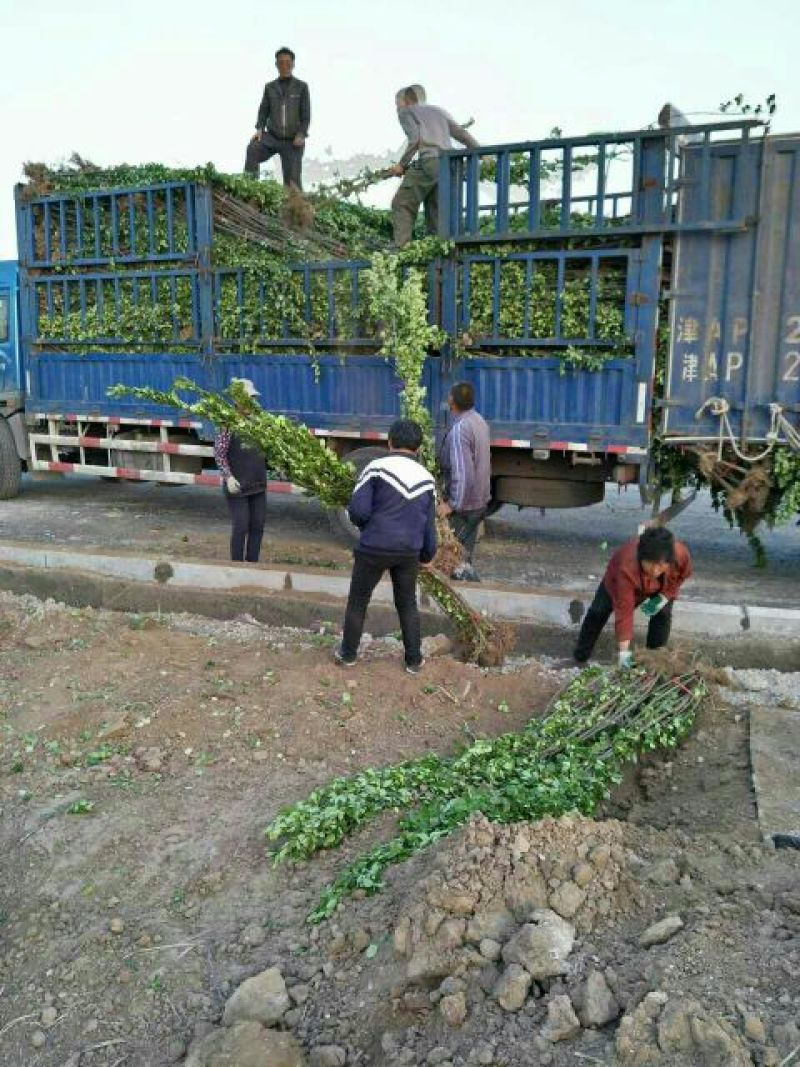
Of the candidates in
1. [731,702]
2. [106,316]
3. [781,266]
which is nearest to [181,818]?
[731,702]

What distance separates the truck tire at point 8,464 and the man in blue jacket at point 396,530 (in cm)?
769

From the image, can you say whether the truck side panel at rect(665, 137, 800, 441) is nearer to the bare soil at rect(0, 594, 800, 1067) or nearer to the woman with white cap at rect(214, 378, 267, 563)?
the bare soil at rect(0, 594, 800, 1067)

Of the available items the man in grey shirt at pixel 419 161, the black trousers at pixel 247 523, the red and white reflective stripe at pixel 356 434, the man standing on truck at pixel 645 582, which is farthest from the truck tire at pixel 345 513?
the man standing on truck at pixel 645 582

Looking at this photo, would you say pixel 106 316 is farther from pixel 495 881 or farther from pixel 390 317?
pixel 495 881

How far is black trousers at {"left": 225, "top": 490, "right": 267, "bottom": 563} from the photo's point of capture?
314 inches

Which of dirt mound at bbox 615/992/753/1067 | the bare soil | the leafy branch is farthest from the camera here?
the leafy branch

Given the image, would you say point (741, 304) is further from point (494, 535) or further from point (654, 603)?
point (494, 535)

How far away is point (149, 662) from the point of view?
5988 mm

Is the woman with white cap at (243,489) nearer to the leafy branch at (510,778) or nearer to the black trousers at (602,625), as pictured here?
the black trousers at (602,625)

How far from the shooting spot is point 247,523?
8.07 m

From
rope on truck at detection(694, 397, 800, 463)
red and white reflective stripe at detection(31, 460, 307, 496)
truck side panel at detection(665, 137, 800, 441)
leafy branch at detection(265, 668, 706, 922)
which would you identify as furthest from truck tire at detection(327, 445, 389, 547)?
leafy branch at detection(265, 668, 706, 922)

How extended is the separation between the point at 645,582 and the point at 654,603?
0.20m

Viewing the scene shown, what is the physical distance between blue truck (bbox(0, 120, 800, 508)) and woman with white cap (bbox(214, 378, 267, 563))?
59.3 inches

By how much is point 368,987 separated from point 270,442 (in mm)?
3844
